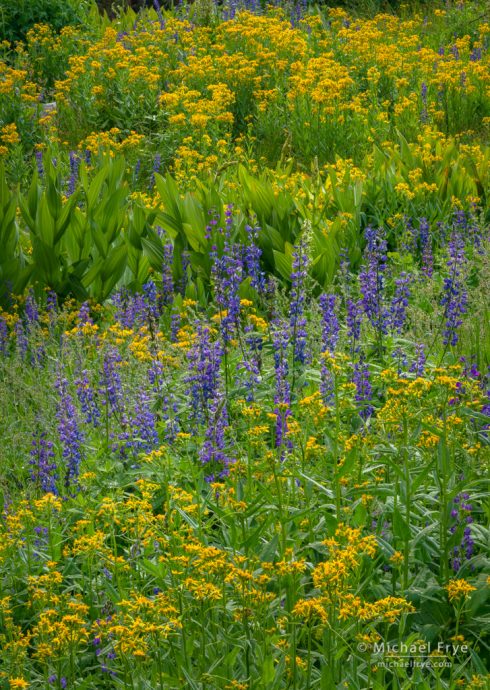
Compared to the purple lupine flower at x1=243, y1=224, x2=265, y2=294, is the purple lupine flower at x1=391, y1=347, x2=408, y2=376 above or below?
above

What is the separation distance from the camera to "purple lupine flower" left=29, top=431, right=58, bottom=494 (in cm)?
372

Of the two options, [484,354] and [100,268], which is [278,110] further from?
[484,354]

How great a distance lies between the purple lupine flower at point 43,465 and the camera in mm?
3721

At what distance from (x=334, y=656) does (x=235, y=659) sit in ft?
0.88

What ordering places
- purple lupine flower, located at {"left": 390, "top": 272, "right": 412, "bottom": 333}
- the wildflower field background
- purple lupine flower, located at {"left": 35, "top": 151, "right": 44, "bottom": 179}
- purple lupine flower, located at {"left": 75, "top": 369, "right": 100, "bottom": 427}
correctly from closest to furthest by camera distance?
the wildflower field background → purple lupine flower, located at {"left": 75, "top": 369, "right": 100, "bottom": 427} → purple lupine flower, located at {"left": 390, "top": 272, "right": 412, "bottom": 333} → purple lupine flower, located at {"left": 35, "top": 151, "right": 44, "bottom": 179}

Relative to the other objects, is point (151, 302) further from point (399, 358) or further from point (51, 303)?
point (399, 358)

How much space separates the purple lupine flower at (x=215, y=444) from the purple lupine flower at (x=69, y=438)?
0.49 m

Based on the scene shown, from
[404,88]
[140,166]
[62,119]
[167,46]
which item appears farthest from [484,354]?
[167,46]

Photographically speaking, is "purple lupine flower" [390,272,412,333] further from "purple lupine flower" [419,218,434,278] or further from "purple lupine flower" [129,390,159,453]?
A: "purple lupine flower" [129,390,159,453]

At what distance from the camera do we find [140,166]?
8594 mm

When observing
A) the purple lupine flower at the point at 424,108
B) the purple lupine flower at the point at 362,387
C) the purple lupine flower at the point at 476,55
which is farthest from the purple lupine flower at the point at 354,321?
the purple lupine flower at the point at 476,55

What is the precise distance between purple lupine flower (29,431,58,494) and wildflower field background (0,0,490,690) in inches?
0.7

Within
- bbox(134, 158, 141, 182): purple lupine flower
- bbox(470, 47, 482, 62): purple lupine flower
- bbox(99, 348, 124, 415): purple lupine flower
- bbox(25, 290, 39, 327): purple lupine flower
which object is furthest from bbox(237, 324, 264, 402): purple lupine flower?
bbox(470, 47, 482, 62): purple lupine flower

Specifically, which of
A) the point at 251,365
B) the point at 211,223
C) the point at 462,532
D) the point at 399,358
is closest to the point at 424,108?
the point at 211,223
